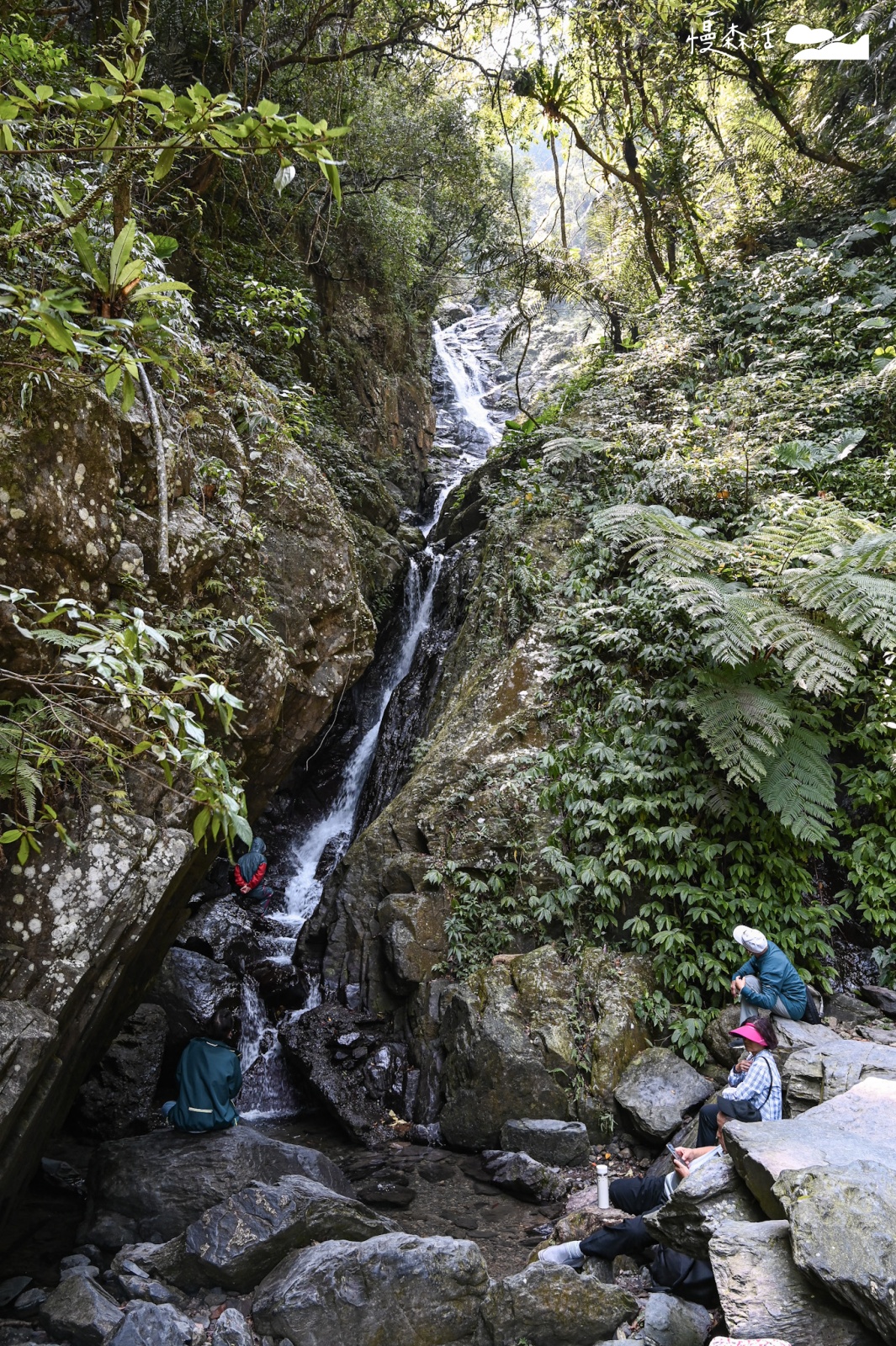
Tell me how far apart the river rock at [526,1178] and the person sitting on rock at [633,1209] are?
0.86 meters

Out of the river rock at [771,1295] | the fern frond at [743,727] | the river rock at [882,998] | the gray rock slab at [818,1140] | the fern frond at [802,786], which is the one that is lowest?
the river rock at [882,998]

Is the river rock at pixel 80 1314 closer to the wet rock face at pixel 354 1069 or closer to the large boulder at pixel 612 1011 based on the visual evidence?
the wet rock face at pixel 354 1069

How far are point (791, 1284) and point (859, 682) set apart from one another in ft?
17.0

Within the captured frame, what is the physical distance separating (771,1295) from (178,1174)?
13.4 feet

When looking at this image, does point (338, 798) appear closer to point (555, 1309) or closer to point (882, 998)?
point (882, 998)

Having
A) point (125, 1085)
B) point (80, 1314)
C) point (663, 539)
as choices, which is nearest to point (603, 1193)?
point (80, 1314)

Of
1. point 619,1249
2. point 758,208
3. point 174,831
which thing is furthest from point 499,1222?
point 758,208

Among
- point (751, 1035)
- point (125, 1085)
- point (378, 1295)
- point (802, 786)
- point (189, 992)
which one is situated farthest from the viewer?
point (189, 992)

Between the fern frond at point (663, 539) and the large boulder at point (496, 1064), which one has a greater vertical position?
the fern frond at point (663, 539)

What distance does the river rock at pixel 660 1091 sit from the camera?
580cm

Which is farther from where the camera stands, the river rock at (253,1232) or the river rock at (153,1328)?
the river rock at (253,1232)

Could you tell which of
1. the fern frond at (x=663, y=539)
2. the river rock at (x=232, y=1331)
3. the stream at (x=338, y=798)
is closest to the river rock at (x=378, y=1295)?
the river rock at (x=232, y=1331)

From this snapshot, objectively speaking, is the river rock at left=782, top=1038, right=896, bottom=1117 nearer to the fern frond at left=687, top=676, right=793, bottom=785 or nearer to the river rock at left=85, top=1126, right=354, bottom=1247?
the fern frond at left=687, top=676, right=793, bottom=785

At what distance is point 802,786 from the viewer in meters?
6.44
